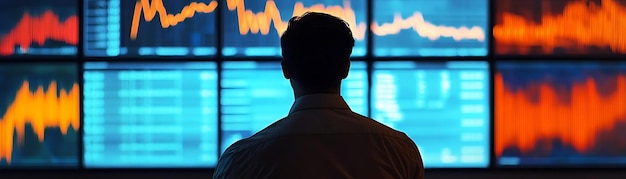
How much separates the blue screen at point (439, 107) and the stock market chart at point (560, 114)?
12 cm

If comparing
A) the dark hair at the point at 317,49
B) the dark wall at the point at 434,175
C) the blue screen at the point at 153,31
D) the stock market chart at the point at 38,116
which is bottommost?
the dark wall at the point at 434,175

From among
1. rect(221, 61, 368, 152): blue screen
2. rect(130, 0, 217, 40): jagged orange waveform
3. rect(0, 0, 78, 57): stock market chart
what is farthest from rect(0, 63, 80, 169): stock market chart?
rect(221, 61, 368, 152): blue screen

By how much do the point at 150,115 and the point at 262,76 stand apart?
759 mm

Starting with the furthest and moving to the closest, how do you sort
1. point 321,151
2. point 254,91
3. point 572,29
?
point 572,29
point 254,91
point 321,151

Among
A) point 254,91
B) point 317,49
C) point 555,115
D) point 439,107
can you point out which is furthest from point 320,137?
point 555,115

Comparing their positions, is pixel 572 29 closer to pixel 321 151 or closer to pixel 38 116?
pixel 38 116

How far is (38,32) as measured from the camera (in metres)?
4.99

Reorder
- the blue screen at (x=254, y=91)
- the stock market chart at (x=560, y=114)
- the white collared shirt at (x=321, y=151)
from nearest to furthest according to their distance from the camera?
the white collared shirt at (x=321, y=151), the blue screen at (x=254, y=91), the stock market chart at (x=560, y=114)

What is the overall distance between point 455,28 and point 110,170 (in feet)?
7.84

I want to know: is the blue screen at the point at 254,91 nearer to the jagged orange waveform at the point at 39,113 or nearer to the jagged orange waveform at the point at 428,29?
the jagged orange waveform at the point at 428,29

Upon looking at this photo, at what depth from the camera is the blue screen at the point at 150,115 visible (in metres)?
4.95

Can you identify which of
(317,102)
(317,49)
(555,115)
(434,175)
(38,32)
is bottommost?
(434,175)

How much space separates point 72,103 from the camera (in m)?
4.98

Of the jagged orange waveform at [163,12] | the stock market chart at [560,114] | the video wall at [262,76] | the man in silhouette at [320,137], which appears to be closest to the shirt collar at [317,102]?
the man in silhouette at [320,137]
